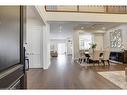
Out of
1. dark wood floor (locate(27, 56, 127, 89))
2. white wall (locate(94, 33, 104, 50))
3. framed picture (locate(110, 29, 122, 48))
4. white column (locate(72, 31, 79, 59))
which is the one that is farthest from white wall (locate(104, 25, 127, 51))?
dark wood floor (locate(27, 56, 127, 89))

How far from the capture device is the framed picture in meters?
11.7

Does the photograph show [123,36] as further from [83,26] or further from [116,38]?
[83,26]

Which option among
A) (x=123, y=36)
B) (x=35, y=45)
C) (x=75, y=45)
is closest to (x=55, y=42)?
(x=75, y=45)

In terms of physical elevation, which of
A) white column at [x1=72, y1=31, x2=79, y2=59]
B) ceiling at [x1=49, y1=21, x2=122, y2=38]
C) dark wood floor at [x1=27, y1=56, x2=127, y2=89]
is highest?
ceiling at [x1=49, y1=21, x2=122, y2=38]

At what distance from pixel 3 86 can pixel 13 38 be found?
479 millimetres

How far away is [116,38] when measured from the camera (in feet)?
40.1

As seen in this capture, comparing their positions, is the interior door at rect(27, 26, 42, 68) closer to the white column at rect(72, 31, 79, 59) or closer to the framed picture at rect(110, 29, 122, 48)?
the white column at rect(72, 31, 79, 59)

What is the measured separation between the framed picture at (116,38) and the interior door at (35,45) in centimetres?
634

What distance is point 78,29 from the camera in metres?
13.7

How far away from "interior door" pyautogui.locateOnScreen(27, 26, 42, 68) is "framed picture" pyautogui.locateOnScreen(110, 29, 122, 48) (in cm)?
634

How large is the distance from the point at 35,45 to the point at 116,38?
6.81 metres

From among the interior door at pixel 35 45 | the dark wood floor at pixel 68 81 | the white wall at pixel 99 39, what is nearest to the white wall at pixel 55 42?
the white wall at pixel 99 39
